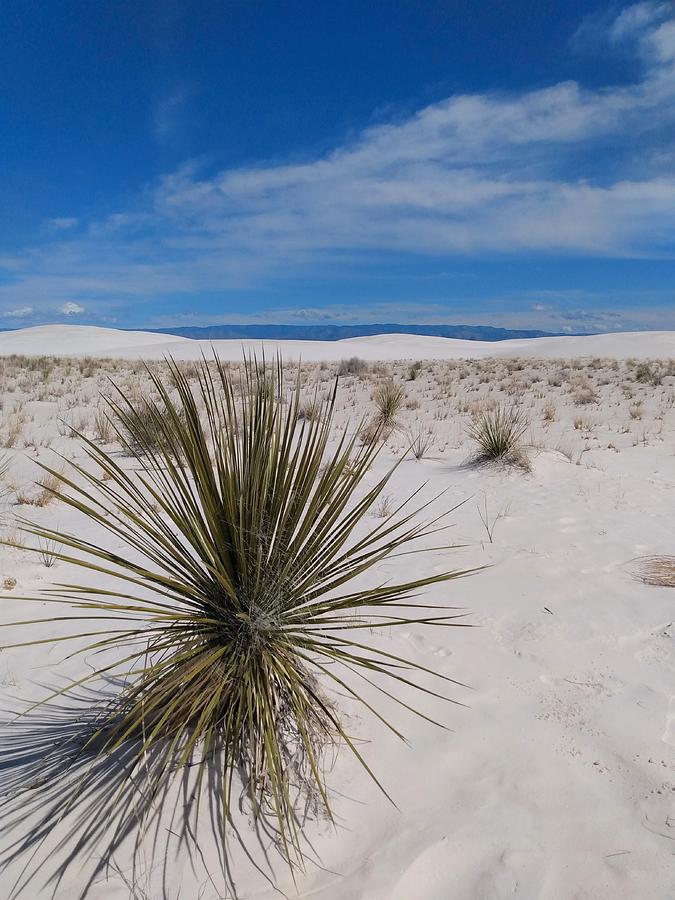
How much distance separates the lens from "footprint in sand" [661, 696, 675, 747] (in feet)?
7.14

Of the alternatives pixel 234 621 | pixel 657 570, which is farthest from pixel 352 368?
pixel 234 621

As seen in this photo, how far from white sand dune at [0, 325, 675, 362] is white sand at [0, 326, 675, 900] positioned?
2565 centimetres

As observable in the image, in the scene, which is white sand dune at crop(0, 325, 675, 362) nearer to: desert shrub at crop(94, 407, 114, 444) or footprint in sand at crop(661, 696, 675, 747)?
desert shrub at crop(94, 407, 114, 444)

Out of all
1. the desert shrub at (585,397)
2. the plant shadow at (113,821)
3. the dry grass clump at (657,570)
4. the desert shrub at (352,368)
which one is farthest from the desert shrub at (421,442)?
the desert shrub at (352,368)

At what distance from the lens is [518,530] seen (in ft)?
15.5

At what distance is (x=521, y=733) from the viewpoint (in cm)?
228

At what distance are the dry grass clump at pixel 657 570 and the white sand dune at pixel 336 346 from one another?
2615cm

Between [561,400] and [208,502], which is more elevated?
[208,502]

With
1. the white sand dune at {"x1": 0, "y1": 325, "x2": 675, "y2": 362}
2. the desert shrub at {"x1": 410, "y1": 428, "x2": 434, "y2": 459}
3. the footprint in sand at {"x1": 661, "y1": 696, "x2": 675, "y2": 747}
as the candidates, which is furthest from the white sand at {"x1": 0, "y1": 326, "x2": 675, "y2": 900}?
the white sand dune at {"x1": 0, "y1": 325, "x2": 675, "y2": 362}

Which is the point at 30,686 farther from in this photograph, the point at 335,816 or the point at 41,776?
the point at 335,816

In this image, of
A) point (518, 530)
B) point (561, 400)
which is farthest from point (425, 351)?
point (518, 530)

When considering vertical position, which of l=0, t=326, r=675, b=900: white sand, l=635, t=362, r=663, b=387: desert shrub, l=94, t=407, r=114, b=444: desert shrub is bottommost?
l=0, t=326, r=675, b=900: white sand

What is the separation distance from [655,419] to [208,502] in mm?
10070

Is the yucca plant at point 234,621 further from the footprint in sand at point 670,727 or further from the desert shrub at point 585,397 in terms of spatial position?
the desert shrub at point 585,397
